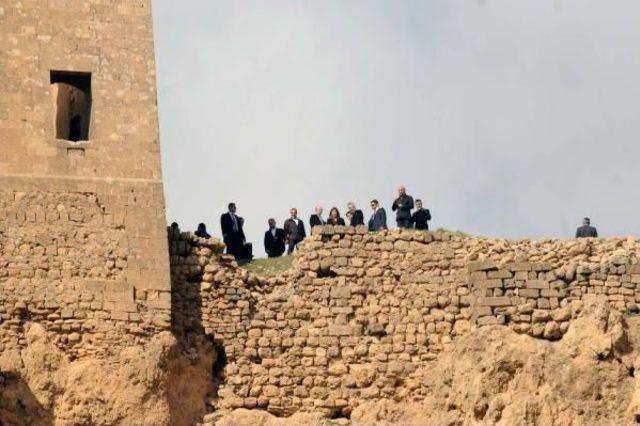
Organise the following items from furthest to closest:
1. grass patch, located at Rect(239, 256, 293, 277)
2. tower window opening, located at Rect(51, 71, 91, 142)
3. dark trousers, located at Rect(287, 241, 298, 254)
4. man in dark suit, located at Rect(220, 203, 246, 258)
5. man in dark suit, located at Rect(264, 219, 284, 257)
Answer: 1. man in dark suit, located at Rect(264, 219, 284, 257)
2. dark trousers, located at Rect(287, 241, 298, 254)
3. man in dark suit, located at Rect(220, 203, 246, 258)
4. grass patch, located at Rect(239, 256, 293, 277)
5. tower window opening, located at Rect(51, 71, 91, 142)

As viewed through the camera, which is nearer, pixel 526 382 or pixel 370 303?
pixel 526 382

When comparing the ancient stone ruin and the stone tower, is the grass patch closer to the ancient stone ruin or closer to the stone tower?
the ancient stone ruin

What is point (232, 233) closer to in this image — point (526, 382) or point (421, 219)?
point (421, 219)

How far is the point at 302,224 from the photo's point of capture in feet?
147

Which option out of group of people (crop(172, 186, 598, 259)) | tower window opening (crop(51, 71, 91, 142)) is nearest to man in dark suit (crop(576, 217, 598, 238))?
group of people (crop(172, 186, 598, 259))

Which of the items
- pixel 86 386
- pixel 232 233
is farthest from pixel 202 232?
pixel 86 386

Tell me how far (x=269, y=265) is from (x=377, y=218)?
2.41 m

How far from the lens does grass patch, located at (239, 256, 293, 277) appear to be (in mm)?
43094

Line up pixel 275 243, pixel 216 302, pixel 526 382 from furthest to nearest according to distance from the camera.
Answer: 1. pixel 275 243
2. pixel 216 302
3. pixel 526 382

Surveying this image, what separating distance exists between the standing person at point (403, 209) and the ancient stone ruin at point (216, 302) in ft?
7.40

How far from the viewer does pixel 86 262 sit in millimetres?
40219

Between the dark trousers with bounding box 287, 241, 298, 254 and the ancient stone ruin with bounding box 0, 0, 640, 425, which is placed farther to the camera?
the dark trousers with bounding box 287, 241, 298, 254

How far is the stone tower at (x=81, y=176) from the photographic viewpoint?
3984cm

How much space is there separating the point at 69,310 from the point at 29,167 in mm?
2288
